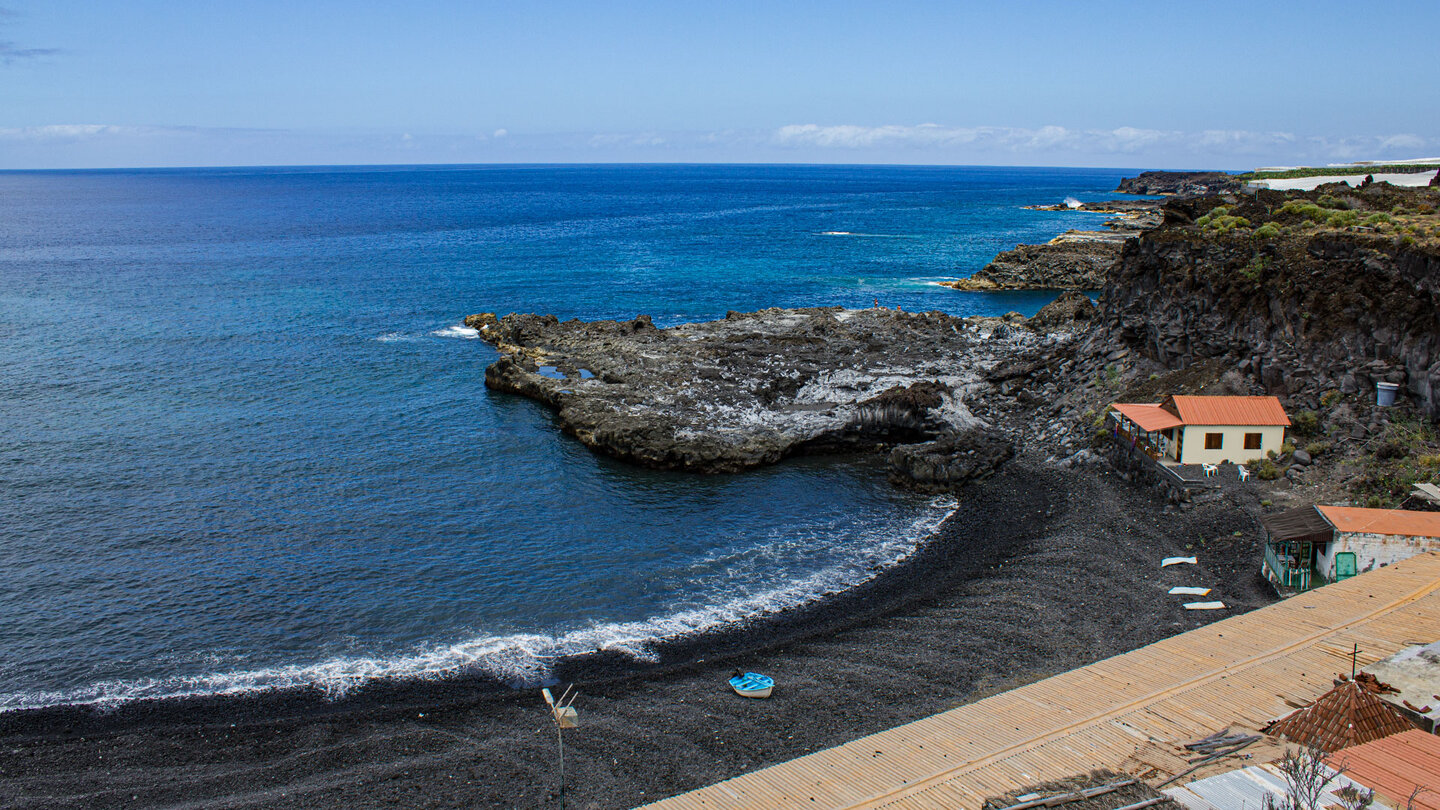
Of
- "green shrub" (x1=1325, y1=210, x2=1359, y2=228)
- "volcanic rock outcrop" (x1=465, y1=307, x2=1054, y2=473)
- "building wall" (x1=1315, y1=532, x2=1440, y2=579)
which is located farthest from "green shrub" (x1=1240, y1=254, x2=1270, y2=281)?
"building wall" (x1=1315, y1=532, x2=1440, y2=579)

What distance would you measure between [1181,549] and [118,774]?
37.9 meters

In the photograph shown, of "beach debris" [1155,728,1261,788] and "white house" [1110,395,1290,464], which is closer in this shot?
"beach debris" [1155,728,1261,788]

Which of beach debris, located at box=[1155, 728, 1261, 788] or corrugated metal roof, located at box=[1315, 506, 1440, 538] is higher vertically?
corrugated metal roof, located at box=[1315, 506, 1440, 538]

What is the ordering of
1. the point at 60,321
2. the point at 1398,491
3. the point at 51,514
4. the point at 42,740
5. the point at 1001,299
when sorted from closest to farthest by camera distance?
the point at 42,740 → the point at 1398,491 → the point at 51,514 → the point at 60,321 → the point at 1001,299

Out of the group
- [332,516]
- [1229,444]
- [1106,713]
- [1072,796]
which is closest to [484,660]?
[332,516]

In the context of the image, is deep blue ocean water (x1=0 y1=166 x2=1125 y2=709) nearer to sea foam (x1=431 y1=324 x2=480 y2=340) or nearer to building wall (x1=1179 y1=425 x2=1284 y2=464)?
sea foam (x1=431 y1=324 x2=480 y2=340)

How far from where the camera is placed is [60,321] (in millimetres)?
81500

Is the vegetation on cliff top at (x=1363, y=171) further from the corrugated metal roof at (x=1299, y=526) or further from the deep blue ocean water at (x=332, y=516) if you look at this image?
the corrugated metal roof at (x=1299, y=526)

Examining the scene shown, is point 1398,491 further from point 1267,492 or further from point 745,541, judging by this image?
point 745,541

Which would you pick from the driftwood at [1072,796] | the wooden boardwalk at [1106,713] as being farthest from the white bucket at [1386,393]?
the driftwood at [1072,796]

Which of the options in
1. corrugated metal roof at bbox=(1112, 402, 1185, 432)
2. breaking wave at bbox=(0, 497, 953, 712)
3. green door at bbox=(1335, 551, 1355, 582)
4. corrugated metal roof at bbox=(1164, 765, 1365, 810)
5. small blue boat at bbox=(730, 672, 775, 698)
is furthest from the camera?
corrugated metal roof at bbox=(1112, 402, 1185, 432)

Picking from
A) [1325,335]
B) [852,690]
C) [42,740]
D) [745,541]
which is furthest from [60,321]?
[1325,335]

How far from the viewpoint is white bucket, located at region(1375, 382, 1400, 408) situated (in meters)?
39.4

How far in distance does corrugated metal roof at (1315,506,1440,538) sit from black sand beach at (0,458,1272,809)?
3364 millimetres
